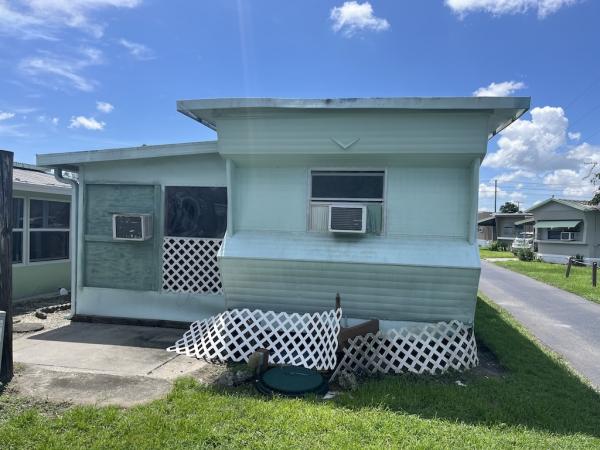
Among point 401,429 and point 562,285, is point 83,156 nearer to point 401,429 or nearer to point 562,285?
point 401,429

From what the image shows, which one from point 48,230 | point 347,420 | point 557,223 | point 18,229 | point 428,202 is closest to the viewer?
point 347,420

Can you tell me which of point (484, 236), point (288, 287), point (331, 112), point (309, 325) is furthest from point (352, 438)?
point (484, 236)

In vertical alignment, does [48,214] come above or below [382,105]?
below

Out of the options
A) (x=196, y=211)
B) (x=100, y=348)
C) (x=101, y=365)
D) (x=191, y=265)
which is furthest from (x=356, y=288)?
(x=100, y=348)

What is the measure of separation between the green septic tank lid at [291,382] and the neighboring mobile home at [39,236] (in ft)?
22.7

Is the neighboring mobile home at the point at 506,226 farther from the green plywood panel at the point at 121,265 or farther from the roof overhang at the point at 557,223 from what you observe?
the green plywood panel at the point at 121,265

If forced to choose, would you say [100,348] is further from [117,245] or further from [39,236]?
[39,236]

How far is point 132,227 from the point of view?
267 inches

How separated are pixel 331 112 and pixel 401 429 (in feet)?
12.3

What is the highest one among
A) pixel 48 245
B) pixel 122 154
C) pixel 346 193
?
pixel 122 154

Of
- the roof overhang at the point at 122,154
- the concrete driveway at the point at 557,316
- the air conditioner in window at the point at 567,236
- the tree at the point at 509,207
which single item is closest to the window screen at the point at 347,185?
the roof overhang at the point at 122,154

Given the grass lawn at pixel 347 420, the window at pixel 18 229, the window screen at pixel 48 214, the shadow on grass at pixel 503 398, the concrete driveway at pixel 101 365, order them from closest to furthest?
the grass lawn at pixel 347 420 → the shadow on grass at pixel 503 398 → the concrete driveway at pixel 101 365 → the window at pixel 18 229 → the window screen at pixel 48 214

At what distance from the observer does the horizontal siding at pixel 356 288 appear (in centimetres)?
545

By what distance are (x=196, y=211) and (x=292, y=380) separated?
349 centimetres
